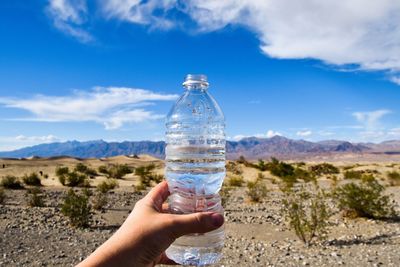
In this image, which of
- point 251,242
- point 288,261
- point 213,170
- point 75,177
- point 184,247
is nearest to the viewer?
point 184,247

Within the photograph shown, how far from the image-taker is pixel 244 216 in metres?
17.1

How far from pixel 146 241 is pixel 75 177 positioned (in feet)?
94.1

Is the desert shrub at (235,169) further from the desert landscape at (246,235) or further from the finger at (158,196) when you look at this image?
the finger at (158,196)

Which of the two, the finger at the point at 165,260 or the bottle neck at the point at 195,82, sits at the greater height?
the bottle neck at the point at 195,82

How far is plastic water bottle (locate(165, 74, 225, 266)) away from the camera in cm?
378

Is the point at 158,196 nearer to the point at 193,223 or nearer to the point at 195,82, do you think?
the point at 193,223

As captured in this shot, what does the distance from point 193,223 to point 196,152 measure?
138 cm

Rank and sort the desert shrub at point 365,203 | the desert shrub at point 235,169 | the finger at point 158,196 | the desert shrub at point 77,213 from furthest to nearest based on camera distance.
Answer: the desert shrub at point 235,169, the desert shrub at point 365,203, the desert shrub at point 77,213, the finger at point 158,196

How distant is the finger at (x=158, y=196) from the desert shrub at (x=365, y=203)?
13.6m

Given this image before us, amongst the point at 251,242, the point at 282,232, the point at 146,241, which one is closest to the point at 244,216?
the point at 282,232

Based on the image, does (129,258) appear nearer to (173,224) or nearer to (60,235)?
(173,224)

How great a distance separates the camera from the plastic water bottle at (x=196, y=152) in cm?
378

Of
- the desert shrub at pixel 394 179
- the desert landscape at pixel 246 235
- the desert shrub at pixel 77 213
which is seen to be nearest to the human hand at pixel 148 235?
the desert landscape at pixel 246 235

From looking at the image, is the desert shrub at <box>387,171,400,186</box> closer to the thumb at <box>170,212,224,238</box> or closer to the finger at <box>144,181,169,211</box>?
the finger at <box>144,181,169,211</box>
